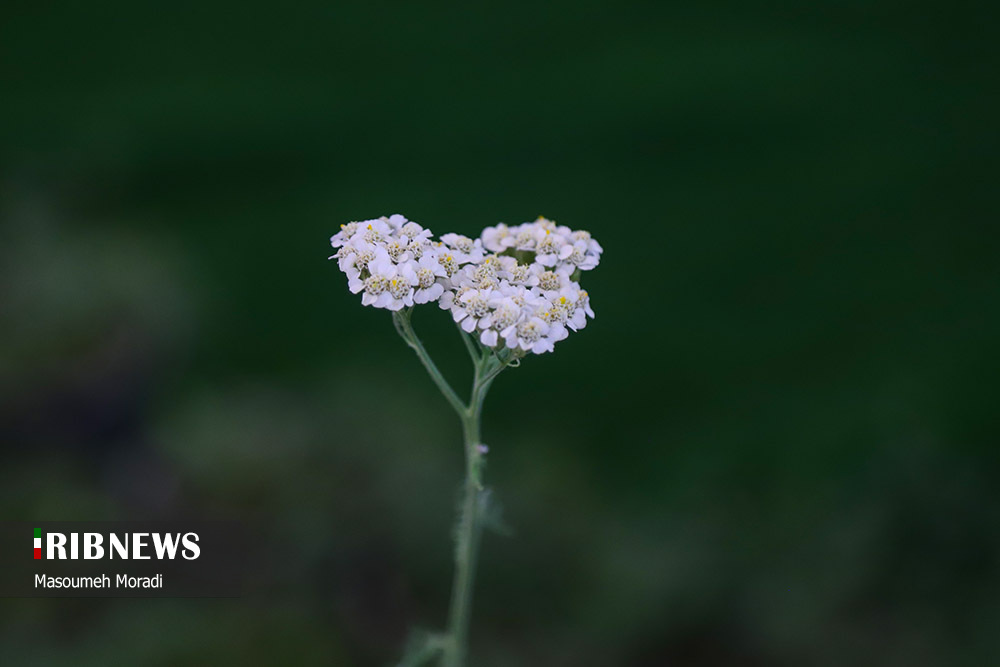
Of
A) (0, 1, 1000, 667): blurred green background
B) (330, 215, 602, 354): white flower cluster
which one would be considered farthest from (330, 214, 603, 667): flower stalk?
(0, 1, 1000, 667): blurred green background

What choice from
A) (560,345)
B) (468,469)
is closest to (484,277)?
(468,469)

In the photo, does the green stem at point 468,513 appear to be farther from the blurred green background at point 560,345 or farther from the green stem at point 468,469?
the blurred green background at point 560,345

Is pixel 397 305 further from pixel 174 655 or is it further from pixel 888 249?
pixel 888 249

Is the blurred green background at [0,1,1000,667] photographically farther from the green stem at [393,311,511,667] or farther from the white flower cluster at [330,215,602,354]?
the white flower cluster at [330,215,602,354]

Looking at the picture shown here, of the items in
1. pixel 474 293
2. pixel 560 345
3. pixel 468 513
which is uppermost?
pixel 560 345

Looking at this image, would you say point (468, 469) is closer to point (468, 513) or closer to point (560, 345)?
point (468, 513)
